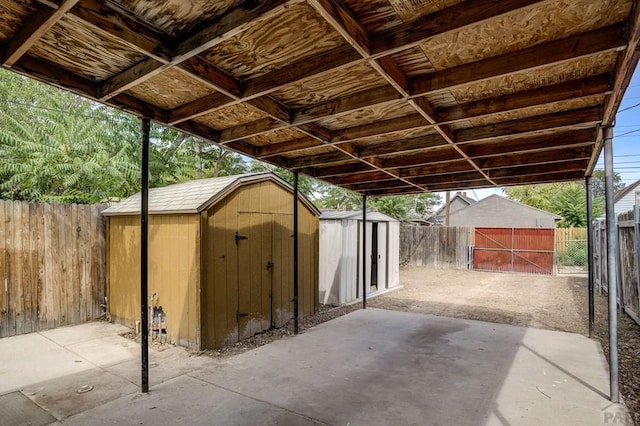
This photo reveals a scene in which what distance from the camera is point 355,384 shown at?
3.48 metres

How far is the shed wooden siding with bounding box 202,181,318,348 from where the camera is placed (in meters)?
4.57

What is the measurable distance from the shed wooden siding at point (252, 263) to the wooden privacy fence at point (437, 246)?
8.89 m

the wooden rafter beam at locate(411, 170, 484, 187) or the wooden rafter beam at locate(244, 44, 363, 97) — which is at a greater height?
the wooden rafter beam at locate(244, 44, 363, 97)

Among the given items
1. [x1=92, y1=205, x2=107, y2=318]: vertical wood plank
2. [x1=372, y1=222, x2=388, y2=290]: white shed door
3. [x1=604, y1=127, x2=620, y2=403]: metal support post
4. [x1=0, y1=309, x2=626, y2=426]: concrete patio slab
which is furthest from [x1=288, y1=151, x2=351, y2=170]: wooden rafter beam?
[x1=372, y1=222, x2=388, y2=290]: white shed door

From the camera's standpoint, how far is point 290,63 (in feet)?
7.61

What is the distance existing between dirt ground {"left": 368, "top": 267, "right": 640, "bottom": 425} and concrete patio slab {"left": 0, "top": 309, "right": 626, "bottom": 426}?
1.09 feet

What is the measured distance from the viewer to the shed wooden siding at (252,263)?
15.0ft

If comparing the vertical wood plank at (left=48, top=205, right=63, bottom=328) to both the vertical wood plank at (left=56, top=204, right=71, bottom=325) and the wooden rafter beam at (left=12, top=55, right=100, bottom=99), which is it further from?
the wooden rafter beam at (left=12, top=55, right=100, bottom=99)


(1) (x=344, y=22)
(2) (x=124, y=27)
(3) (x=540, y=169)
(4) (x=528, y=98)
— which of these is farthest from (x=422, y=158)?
(2) (x=124, y=27)

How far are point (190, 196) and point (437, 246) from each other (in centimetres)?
1135

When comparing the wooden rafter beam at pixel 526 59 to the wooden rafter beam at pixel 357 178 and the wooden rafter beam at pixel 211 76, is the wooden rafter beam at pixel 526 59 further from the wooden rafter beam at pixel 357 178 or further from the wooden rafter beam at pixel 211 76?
the wooden rafter beam at pixel 357 178

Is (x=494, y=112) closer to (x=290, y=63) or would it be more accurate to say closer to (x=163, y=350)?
(x=290, y=63)

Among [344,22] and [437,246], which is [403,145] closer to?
[344,22]

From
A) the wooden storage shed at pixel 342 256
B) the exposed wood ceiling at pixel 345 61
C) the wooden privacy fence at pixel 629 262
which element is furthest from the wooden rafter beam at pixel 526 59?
the wooden storage shed at pixel 342 256
